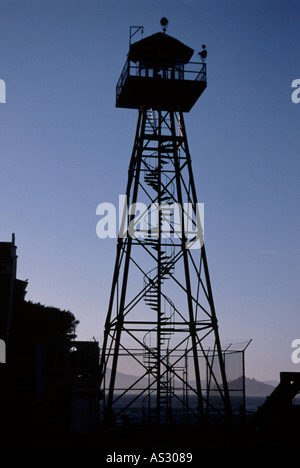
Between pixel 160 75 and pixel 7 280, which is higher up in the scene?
pixel 160 75

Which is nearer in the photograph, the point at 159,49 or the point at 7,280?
the point at 159,49

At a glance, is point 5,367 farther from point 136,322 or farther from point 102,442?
point 102,442

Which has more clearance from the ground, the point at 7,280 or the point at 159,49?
the point at 159,49

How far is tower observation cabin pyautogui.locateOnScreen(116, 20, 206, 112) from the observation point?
33031 millimetres

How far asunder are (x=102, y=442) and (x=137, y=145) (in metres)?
17.0

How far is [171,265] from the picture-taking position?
1276 inches

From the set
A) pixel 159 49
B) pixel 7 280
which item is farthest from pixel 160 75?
pixel 7 280

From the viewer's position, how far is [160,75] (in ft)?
109

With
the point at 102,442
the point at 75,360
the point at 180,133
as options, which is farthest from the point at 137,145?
the point at 102,442

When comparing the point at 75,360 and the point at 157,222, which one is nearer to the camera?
the point at 75,360

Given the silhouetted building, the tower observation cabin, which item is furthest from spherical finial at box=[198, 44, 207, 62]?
the silhouetted building

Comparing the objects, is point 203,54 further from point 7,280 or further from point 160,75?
point 7,280

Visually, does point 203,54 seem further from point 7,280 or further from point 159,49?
point 7,280
